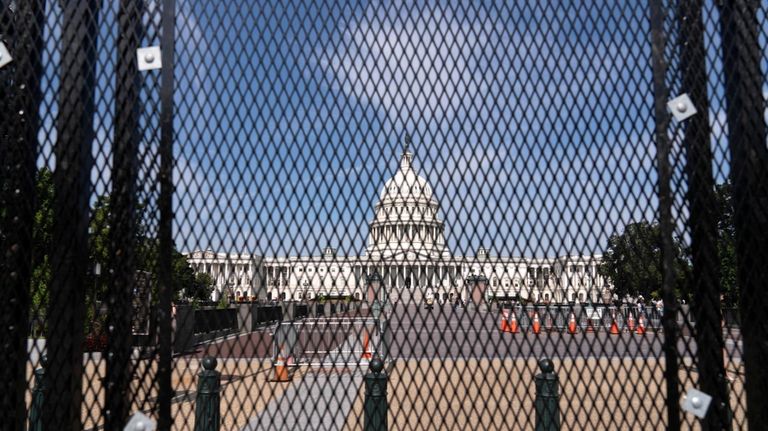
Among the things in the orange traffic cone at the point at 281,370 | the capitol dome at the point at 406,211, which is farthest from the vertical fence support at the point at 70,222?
the orange traffic cone at the point at 281,370

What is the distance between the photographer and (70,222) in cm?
356

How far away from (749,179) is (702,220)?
0.36 meters

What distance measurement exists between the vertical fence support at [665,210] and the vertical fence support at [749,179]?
0.37 metres

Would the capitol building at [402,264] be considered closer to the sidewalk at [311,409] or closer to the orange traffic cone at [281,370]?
the sidewalk at [311,409]

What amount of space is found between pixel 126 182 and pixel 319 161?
108cm

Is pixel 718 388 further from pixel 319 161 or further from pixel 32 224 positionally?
pixel 32 224

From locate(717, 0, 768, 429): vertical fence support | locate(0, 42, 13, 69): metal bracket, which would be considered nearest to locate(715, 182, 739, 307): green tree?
locate(717, 0, 768, 429): vertical fence support

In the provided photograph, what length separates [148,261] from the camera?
12.1 feet

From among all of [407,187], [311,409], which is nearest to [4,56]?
[407,187]

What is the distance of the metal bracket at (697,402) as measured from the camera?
10.8 feet

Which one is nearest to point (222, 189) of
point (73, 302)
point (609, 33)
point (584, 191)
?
point (73, 302)

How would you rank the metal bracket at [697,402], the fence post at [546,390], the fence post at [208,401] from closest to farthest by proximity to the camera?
the metal bracket at [697,402] < the fence post at [546,390] < the fence post at [208,401]

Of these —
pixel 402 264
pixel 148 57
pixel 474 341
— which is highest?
pixel 148 57

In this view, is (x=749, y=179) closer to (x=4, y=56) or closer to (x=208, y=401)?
(x=4, y=56)
